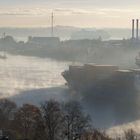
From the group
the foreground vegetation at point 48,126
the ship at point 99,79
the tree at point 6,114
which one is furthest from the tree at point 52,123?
the ship at point 99,79

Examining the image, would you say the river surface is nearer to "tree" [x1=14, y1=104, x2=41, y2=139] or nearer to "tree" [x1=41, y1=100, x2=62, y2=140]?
"tree" [x1=14, y1=104, x2=41, y2=139]

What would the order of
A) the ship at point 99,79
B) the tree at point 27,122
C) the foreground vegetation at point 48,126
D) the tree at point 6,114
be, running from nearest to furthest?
the foreground vegetation at point 48,126, the tree at point 27,122, the tree at point 6,114, the ship at point 99,79

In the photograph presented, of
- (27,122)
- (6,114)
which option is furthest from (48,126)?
(6,114)

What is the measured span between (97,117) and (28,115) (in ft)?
14.8

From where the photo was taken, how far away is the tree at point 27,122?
7.84m

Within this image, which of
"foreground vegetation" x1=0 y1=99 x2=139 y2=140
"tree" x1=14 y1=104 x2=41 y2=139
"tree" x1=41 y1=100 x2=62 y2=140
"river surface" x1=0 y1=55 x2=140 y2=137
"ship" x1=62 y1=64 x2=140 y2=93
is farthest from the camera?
"ship" x1=62 y1=64 x2=140 y2=93

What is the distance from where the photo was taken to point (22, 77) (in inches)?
937

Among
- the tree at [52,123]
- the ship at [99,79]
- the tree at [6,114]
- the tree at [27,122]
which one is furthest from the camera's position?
the ship at [99,79]

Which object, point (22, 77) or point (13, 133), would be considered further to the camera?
point (22, 77)

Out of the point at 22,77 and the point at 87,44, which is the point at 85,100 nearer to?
the point at 22,77

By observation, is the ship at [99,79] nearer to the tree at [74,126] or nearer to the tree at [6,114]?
the tree at [6,114]

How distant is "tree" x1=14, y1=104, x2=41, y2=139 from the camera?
784 centimetres

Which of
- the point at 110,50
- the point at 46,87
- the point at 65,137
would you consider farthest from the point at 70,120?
the point at 110,50

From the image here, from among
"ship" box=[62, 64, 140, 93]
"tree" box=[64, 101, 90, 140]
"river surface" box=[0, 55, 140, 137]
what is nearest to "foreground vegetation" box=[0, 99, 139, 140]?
"tree" box=[64, 101, 90, 140]
